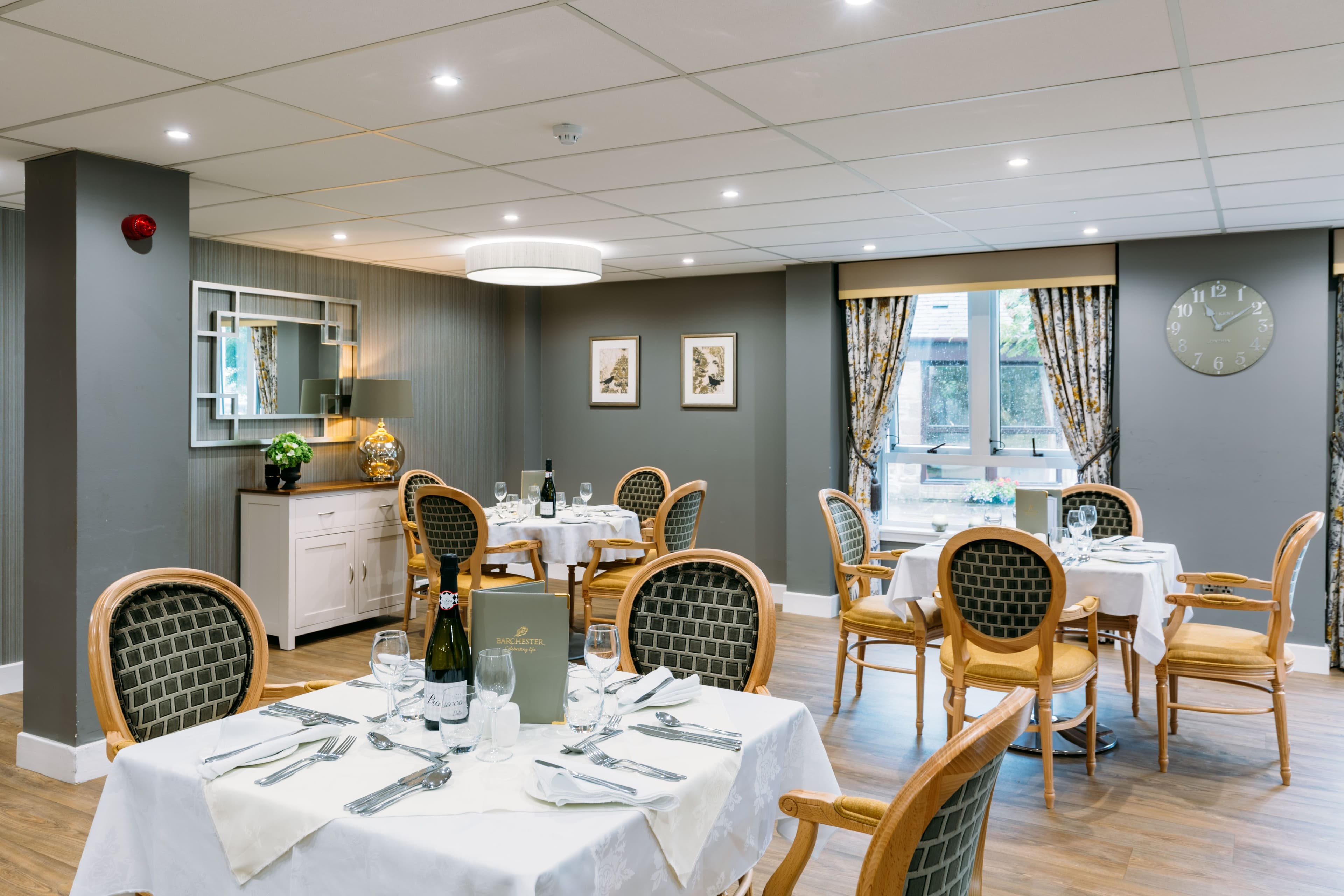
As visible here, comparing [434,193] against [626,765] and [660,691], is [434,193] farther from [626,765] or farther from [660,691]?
[626,765]

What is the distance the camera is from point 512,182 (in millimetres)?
4273

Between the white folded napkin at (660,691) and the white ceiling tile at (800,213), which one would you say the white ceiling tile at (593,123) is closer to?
the white ceiling tile at (800,213)

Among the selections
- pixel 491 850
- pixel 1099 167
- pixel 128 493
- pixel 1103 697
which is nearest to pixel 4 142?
pixel 128 493

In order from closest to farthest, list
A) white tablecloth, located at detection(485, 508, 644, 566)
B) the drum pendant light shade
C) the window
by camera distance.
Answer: white tablecloth, located at detection(485, 508, 644, 566), the drum pendant light shade, the window

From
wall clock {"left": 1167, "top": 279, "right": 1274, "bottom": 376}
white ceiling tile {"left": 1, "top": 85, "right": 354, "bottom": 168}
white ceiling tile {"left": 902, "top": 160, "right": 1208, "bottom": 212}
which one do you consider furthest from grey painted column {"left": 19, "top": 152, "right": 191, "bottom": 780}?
wall clock {"left": 1167, "top": 279, "right": 1274, "bottom": 376}

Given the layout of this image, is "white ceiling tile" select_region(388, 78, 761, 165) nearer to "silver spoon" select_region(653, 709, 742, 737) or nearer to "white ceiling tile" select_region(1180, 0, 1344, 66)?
"white ceiling tile" select_region(1180, 0, 1344, 66)

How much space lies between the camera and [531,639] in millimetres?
1945

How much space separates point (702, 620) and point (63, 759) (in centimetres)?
296

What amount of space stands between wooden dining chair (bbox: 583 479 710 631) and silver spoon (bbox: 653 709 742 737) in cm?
324

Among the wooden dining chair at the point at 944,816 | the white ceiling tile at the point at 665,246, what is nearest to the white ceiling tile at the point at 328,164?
the white ceiling tile at the point at 665,246

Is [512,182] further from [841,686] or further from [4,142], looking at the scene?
[841,686]

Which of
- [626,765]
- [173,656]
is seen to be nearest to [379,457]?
[173,656]

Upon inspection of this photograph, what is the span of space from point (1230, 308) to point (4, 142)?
627 cm

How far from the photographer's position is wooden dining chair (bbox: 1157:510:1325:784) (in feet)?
12.7
